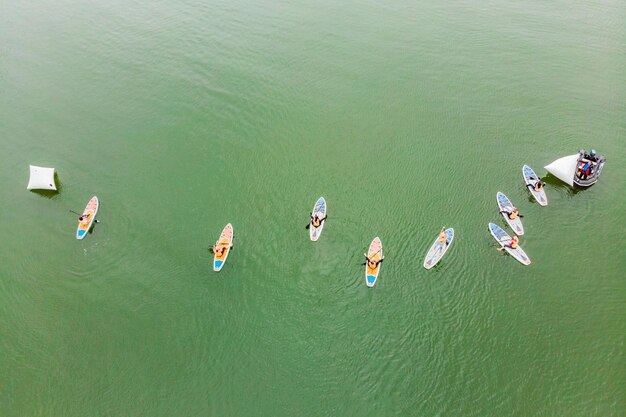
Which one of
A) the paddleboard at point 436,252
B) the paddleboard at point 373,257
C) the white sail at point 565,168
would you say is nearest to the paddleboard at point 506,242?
the paddleboard at point 436,252

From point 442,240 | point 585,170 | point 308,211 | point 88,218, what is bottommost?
point 88,218

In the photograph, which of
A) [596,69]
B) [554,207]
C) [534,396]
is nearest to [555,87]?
[596,69]

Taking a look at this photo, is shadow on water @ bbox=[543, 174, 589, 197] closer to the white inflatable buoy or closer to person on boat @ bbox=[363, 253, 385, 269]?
person on boat @ bbox=[363, 253, 385, 269]

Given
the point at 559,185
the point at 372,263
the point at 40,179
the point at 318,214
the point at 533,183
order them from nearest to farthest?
the point at 372,263 < the point at 318,214 < the point at 533,183 < the point at 559,185 < the point at 40,179

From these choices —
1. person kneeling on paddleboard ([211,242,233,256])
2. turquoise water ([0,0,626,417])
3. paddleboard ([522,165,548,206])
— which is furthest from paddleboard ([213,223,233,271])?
paddleboard ([522,165,548,206])

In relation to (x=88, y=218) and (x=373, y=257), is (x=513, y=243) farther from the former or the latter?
(x=88, y=218)

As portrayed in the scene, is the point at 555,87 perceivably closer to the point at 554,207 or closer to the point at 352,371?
the point at 554,207

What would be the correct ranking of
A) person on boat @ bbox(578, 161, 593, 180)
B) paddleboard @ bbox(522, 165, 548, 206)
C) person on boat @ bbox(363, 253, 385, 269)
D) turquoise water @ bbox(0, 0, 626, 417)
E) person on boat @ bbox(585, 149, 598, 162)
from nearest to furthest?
turquoise water @ bbox(0, 0, 626, 417) < person on boat @ bbox(363, 253, 385, 269) < person on boat @ bbox(578, 161, 593, 180) < paddleboard @ bbox(522, 165, 548, 206) < person on boat @ bbox(585, 149, 598, 162)

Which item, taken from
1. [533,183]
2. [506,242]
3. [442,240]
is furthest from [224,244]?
[533,183]
